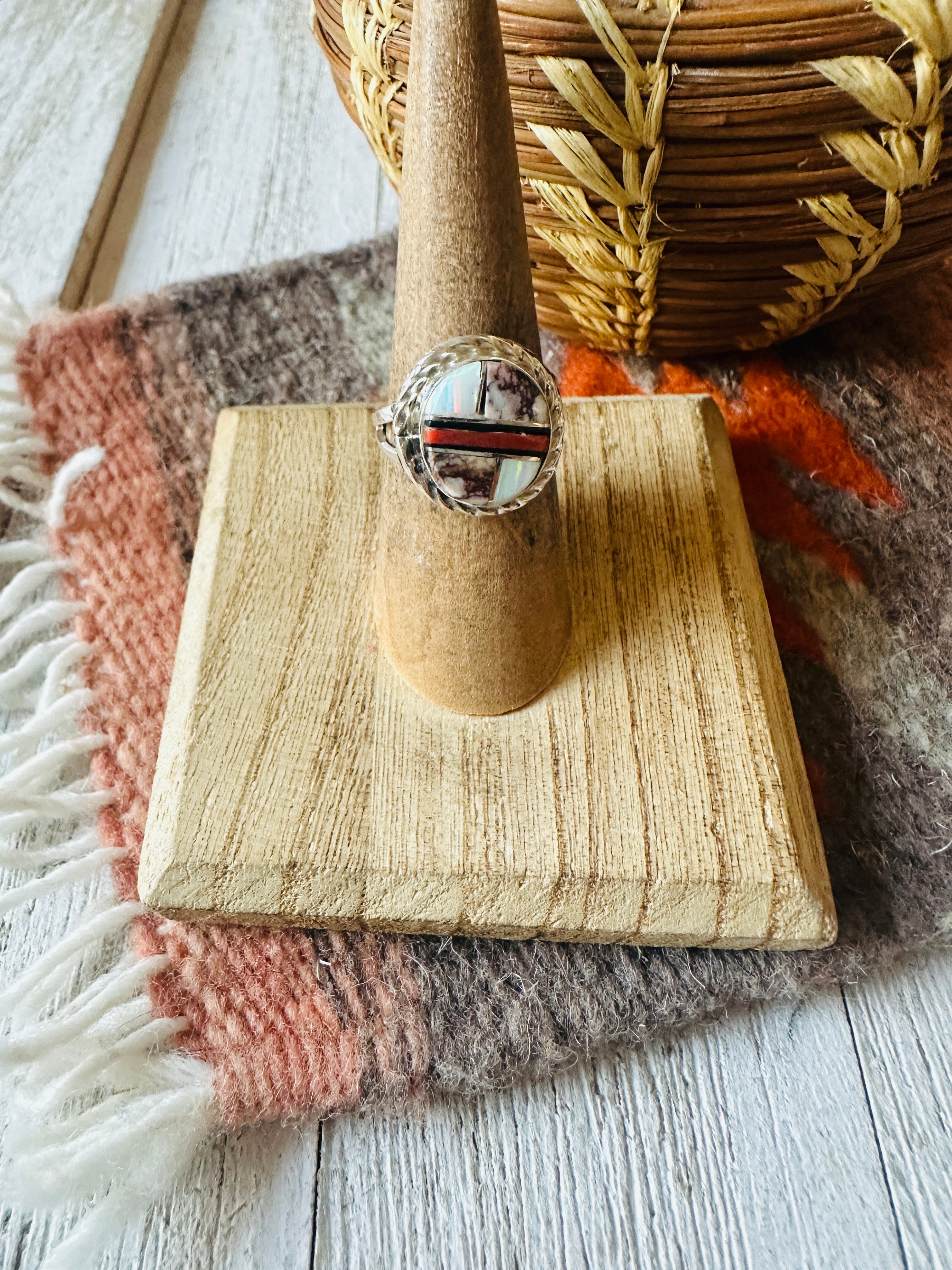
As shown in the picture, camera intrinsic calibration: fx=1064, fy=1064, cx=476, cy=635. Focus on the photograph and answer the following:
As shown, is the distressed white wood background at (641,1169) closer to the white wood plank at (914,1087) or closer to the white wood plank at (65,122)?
the white wood plank at (914,1087)

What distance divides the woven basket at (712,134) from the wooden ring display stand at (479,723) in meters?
0.05

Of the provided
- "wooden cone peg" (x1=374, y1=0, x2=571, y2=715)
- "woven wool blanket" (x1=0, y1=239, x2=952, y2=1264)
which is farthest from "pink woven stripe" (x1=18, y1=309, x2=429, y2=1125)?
"wooden cone peg" (x1=374, y1=0, x2=571, y2=715)

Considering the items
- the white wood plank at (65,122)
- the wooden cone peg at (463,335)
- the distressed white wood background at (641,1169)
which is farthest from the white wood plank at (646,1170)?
the white wood plank at (65,122)

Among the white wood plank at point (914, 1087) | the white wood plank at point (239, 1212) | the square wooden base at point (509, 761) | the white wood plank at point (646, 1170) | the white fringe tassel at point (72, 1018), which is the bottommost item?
the white wood plank at point (914, 1087)

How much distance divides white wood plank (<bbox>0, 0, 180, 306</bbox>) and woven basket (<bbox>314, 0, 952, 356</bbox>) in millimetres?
293

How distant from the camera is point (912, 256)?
41 cm

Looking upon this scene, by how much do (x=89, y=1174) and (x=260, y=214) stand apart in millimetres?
570

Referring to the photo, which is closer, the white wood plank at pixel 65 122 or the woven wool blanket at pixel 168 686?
the woven wool blanket at pixel 168 686

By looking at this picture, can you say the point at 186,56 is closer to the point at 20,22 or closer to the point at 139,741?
the point at 20,22

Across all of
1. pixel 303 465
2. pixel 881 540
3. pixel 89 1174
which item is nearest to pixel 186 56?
pixel 303 465

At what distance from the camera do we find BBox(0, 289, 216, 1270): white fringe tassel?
0.33 meters

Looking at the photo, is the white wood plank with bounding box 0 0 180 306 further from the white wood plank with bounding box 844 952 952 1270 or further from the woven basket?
the white wood plank with bounding box 844 952 952 1270

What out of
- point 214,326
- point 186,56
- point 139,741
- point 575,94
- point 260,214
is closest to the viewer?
point 575,94

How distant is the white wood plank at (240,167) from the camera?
2.19ft
